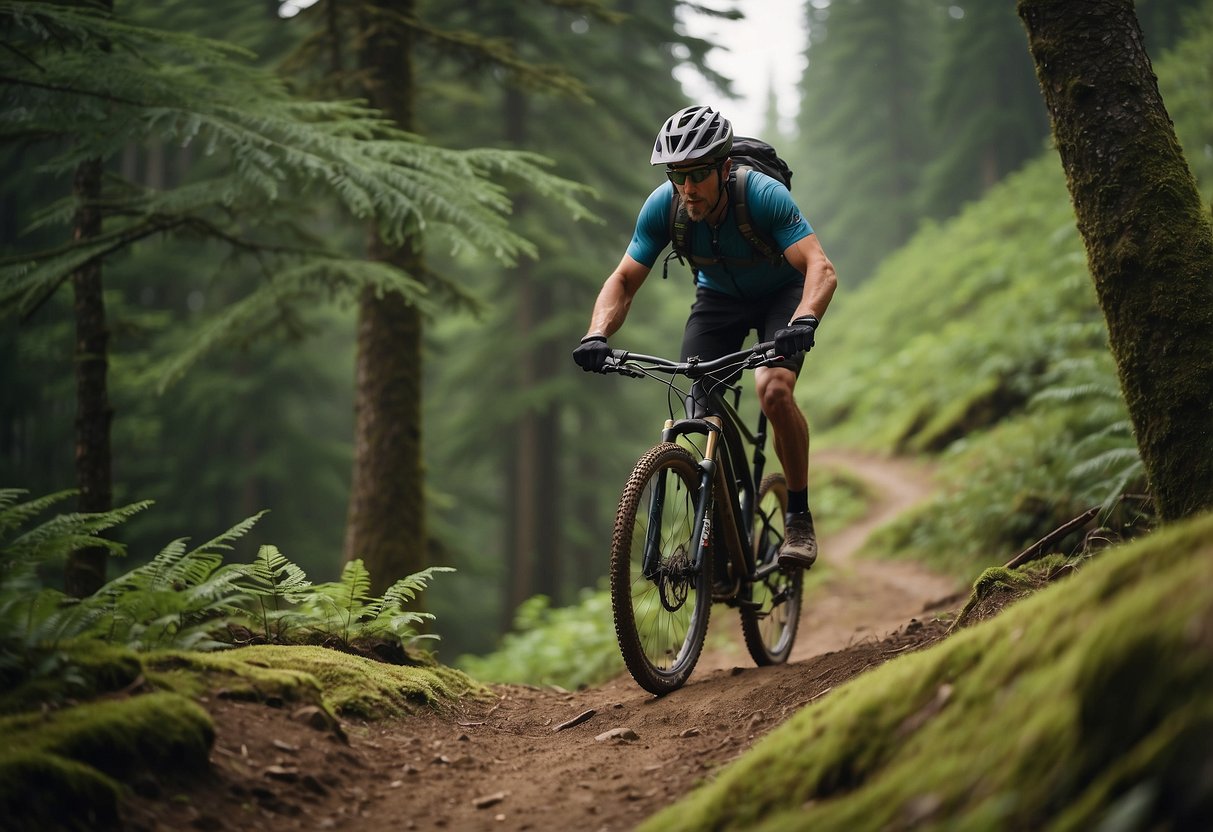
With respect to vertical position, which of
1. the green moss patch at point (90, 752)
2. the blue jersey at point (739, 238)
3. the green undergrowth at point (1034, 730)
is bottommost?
the green undergrowth at point (1034, 730)

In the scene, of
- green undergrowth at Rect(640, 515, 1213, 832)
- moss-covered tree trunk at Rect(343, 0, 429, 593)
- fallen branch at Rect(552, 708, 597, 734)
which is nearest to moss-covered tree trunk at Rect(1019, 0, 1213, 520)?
green undergrowth at Rect(640, 515, 1213, 832)

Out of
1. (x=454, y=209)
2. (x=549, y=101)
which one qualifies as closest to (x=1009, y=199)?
(x=549, y=101)

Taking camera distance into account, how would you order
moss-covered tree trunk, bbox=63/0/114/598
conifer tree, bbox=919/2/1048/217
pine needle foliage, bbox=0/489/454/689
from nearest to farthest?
1. pine needle foliage, bbox=0/489/454/689
2. moss-covered tree trunk, bbox=63/0/114/598
3. conifer tree, bbox=919/2/1048/217

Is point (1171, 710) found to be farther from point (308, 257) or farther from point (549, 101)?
point (549, 101)

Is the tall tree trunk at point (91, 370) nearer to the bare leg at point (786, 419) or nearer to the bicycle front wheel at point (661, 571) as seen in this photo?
the bicycle front wheel at point (661, 571)

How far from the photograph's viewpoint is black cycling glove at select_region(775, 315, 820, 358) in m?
4.34

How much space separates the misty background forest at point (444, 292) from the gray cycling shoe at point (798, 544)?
5.66ft

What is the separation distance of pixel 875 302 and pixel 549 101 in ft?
46.4

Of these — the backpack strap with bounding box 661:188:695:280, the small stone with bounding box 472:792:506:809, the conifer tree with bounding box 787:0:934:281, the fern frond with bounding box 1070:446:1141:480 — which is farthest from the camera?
the conifer tree with bounding box 787:0:934:281

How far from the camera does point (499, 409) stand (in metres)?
18.2

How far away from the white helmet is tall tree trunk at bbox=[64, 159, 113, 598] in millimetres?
4678

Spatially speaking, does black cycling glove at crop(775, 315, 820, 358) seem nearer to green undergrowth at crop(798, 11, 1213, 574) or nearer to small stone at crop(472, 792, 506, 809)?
green undergrowth at crop(798, 11, 1213, 574)

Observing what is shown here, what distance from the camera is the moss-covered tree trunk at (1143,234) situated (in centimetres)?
379

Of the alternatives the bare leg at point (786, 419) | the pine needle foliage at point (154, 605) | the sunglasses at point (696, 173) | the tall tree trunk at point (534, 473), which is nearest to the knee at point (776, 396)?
the bare leg at point (786, 419)
